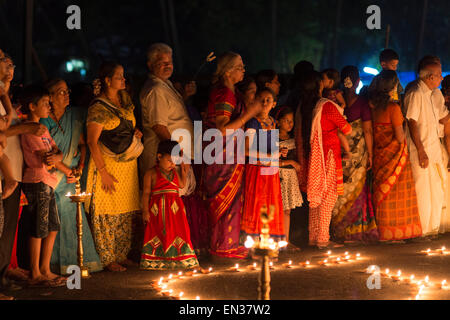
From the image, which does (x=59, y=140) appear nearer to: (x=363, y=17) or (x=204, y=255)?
(x=204, y=255)

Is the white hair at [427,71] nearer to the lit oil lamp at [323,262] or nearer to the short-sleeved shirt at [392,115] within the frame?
the short-sleeved shirt at [392,115]

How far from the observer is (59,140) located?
20.9 feet

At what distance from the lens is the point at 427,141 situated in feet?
26.9

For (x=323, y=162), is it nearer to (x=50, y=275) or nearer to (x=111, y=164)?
(x=111, y=164)

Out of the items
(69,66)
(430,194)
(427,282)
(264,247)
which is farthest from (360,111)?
(69,66)

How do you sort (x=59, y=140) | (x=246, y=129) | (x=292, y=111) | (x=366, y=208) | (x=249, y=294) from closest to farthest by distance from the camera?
(x=249, y=294) → (x=59, y=140) → (x=246, y=129) → (x=292, y=111) → (x=366, y=208)

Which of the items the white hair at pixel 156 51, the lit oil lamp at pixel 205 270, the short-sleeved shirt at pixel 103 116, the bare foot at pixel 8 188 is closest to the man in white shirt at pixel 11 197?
the bare foot at pixel 8 188

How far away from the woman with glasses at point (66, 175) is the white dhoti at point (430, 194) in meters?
4.08

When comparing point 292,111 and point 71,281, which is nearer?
point 71,281

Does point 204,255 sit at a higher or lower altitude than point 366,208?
lower

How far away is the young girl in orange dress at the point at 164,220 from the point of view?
6.52m

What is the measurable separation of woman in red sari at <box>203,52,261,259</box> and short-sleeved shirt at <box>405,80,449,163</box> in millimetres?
2302

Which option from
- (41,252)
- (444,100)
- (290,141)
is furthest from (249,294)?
(444,100)
